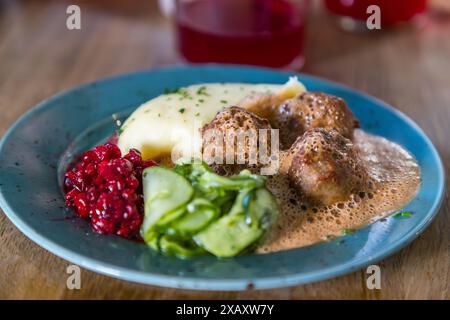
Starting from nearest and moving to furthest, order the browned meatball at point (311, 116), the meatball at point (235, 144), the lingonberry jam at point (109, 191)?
Result: the lingonberry jam at point (109, 191)
the meatball at point (235, 144)
the browned meatball at point (311, 116)

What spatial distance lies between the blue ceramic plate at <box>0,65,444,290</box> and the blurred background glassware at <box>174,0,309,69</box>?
212 mm

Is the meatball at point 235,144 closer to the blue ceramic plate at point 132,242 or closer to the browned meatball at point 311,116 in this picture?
the browned meatball at point 311,116

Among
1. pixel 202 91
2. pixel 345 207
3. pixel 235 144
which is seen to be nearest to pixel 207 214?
pixel 235 144

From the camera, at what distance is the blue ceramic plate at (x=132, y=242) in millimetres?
1236

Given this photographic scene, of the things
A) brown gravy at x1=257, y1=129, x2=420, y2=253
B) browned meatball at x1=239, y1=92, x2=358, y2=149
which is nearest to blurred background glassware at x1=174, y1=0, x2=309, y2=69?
browned meatball at x1=239, y1=92, x2=358, y2=149

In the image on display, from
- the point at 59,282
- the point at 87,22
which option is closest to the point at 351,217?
the point at 59,282

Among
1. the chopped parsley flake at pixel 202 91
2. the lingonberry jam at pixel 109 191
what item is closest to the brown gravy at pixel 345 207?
the lingonberry jam at pixel 109 191

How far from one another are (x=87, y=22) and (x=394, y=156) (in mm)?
1679

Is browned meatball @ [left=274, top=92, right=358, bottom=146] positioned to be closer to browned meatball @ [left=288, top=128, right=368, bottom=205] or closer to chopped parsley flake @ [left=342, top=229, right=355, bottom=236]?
browned meatball @ [left=288, top=128, right=368, bottom=205]

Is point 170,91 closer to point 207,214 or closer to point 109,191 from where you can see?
point 109,191

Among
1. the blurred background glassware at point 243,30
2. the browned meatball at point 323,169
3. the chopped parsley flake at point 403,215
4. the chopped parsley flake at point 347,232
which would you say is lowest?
the chopped parsley flake at point 347,232

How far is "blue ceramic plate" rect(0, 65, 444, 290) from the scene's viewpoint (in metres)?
1.24

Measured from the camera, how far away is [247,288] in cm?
121
